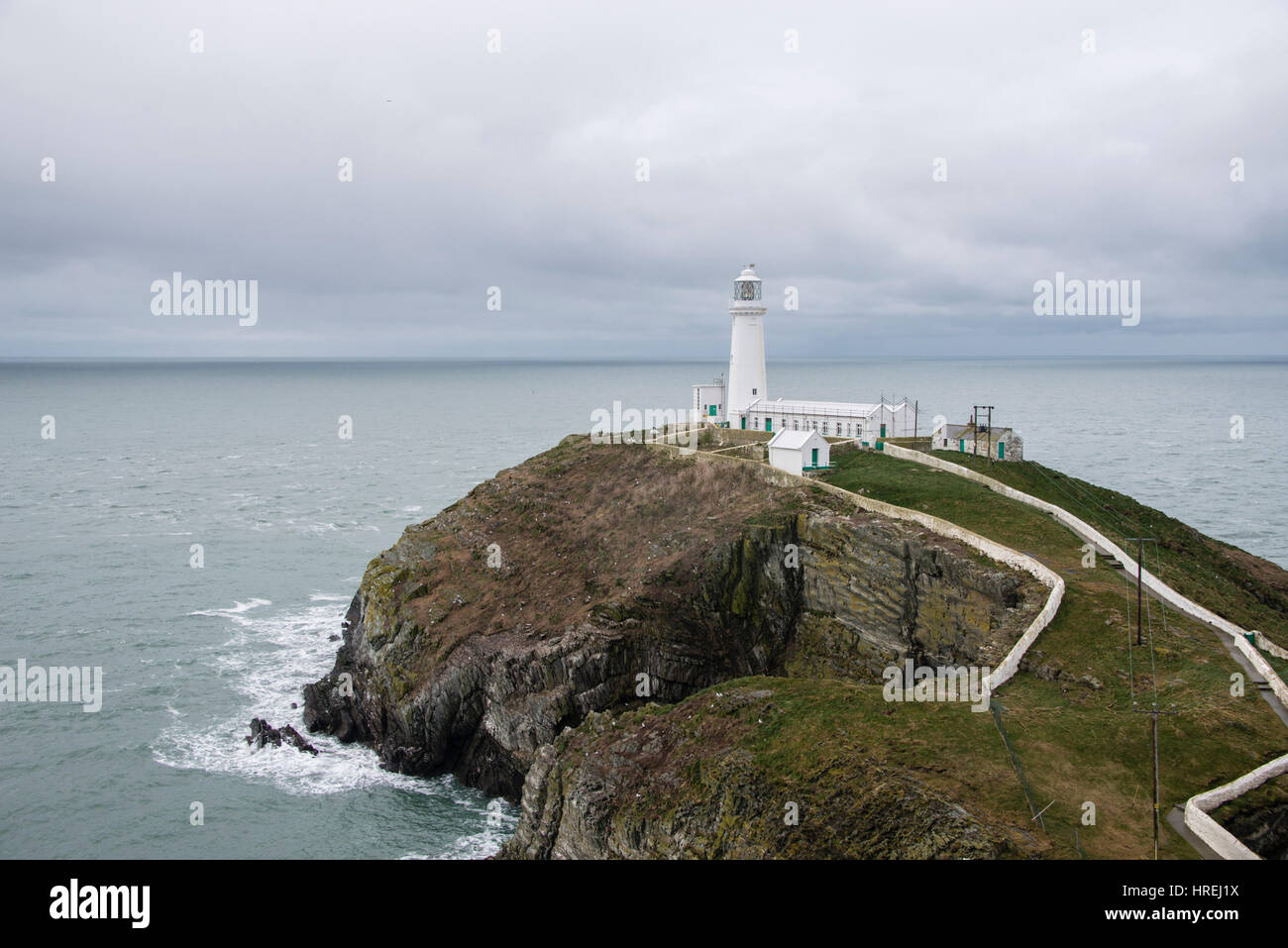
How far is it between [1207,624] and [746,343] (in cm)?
4061

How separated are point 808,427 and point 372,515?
43.4 m

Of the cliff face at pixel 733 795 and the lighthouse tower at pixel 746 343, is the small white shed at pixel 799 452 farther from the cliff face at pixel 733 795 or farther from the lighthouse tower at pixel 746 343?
the cliff face at pixel 733 795

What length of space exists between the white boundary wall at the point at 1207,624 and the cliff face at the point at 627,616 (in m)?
5.35

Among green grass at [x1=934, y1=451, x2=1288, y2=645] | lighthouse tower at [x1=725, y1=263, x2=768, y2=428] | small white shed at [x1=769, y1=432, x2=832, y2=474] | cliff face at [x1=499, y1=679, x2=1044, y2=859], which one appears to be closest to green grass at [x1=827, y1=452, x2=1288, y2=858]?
green grass at [x1=934, y1=451, x2=1288, y2=645]

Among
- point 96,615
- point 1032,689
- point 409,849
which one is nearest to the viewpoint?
point 1032,689

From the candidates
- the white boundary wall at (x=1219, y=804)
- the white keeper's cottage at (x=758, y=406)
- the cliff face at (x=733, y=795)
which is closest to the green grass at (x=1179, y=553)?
the white keeper's cottage at (x=758, y=406)

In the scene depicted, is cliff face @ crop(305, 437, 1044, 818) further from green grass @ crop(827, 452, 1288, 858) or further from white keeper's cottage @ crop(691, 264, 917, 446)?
white keeper's cottage @ crop(691, 264, 917, 446)

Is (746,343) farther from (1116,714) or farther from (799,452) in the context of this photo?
(1116,714)

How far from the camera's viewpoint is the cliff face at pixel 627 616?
37.5m

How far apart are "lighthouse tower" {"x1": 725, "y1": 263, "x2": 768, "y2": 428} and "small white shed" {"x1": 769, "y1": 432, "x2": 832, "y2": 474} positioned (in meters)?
14.0

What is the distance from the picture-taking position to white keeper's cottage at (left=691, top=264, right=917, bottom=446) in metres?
59.7

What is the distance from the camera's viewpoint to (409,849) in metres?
32.8
